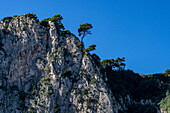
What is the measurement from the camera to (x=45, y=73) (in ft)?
213

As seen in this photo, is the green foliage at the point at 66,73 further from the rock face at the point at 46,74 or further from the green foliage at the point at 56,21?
the green foliage at the point at 56,21

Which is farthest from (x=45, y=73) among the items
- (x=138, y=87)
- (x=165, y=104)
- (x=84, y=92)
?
(x=165, y=104)

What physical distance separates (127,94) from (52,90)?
72.4 ft

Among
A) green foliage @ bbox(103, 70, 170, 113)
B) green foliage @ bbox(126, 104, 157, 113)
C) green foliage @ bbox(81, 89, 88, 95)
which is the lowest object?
green foliage @ bbox(126, 104, 157, 113)

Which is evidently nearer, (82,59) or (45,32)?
(82,59)

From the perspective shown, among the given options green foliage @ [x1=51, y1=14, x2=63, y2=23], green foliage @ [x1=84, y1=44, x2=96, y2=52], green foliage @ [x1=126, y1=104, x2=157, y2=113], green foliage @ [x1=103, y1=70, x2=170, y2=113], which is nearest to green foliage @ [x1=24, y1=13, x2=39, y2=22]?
green foliage @ [x1=51, y1=14, x2=63, y2=23]

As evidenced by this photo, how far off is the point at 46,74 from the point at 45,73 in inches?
17.9

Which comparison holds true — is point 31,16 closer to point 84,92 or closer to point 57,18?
point 57,18

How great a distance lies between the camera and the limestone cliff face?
58.8m

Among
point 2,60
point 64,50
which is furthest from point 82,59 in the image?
point 2,60

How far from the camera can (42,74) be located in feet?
213

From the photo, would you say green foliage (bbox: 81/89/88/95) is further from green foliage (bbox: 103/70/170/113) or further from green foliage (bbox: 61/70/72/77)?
green foliage (bbox: 103/70/170/113)

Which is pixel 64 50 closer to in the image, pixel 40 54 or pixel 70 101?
pixel 40 54

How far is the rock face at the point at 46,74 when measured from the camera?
58.8m
